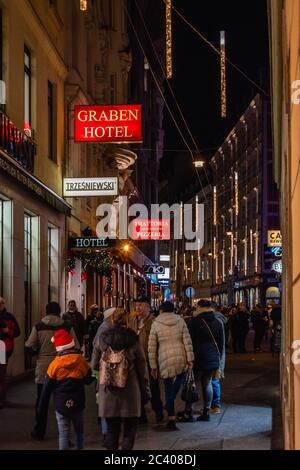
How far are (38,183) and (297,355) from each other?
13.6 m

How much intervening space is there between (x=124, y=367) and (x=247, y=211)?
2745 inches

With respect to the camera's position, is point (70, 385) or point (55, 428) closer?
point (70, 385)

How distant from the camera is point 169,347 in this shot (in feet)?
38.5

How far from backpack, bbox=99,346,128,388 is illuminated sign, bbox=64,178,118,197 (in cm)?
1482

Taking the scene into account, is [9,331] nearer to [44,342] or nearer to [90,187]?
[44,342]

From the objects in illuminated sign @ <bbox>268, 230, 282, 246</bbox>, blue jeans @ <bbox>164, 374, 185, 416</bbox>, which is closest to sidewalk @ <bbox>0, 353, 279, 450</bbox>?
blue jeans @ <bbox>164, 374, 185, 416</bbox>

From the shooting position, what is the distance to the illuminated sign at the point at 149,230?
4234 cm

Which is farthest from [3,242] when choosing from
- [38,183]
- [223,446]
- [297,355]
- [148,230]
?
[148,230]

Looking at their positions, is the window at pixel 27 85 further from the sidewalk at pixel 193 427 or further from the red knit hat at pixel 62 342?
the red knit hat at pixel 62 342

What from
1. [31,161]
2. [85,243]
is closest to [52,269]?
[85,243]

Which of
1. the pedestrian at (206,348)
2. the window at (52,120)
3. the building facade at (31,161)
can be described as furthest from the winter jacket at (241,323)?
the pedestrian at (206,348)

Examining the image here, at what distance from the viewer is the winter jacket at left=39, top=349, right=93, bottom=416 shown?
8.40m

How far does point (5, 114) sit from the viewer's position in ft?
52.7

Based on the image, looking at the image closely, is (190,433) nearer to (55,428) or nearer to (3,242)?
(55,428)
